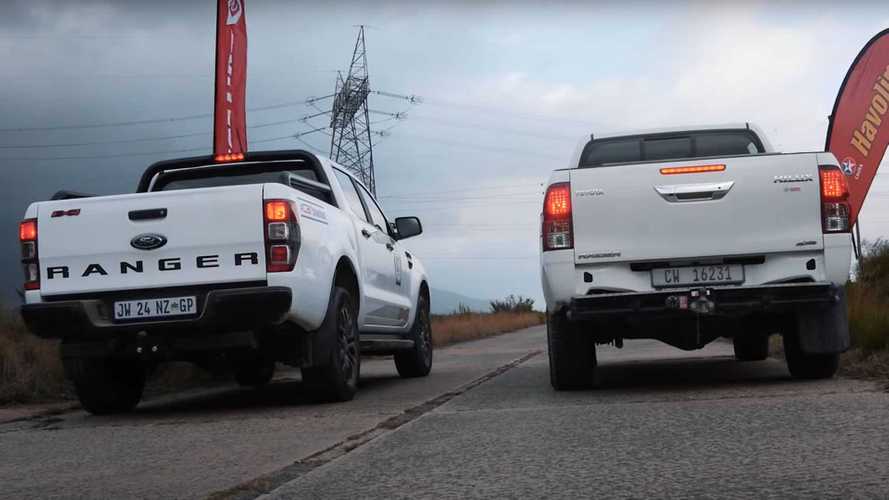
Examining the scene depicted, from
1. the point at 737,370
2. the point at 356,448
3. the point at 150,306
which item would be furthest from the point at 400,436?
the point at 737,370

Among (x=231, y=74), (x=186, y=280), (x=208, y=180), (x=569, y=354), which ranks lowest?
(x=569, y=354)

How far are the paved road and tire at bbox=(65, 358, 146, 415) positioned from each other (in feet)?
0.55

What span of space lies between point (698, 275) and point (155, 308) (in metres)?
3.84

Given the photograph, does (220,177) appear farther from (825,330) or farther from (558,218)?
(825,330)

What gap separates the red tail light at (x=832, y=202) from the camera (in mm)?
7555

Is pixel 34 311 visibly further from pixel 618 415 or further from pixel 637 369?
pixel 637 369

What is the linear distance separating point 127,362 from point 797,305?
5.15m

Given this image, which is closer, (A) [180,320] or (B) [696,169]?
(A) [180,320]

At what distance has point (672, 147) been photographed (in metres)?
9.52

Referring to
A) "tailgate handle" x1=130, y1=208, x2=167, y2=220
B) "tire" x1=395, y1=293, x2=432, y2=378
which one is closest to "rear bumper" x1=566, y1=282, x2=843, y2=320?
"tailgate handle" x1=130, y1=208, x2=167, y2=220

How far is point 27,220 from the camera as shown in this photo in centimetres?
779

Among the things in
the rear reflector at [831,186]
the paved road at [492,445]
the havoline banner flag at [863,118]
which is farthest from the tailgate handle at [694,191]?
the havoline banner flag at [863,118]

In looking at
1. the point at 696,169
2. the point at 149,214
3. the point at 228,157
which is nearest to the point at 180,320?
the point at 149,214

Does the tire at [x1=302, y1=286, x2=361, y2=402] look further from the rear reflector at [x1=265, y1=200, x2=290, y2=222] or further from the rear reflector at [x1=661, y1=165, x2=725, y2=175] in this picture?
the rear reflector at [x1=661, y1=165, x2=725, y2=175]
